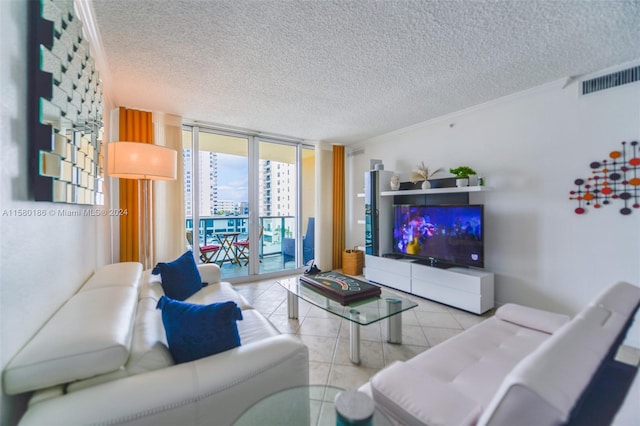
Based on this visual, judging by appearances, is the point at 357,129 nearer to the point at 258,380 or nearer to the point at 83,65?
the point at 83,65

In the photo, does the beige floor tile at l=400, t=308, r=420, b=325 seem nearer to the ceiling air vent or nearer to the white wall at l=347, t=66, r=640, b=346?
the white wall at l=347, t=66, r=640, b=346

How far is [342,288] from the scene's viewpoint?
87.4 inches

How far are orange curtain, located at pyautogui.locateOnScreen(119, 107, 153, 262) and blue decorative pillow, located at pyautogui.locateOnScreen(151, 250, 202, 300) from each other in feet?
4.04

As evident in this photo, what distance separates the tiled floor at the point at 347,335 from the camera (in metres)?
1.84

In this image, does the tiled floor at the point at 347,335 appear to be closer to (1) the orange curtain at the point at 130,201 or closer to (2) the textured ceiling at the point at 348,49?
(1) the orange curtain at the point at 130,201

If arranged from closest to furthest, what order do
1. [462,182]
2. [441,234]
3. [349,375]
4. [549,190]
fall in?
[349,375], [549,190], [462,182], [441,234]

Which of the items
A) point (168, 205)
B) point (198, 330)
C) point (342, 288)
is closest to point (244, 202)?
point (168, 205)

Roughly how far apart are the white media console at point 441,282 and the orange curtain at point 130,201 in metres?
3.12

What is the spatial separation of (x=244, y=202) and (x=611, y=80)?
4.26 meters

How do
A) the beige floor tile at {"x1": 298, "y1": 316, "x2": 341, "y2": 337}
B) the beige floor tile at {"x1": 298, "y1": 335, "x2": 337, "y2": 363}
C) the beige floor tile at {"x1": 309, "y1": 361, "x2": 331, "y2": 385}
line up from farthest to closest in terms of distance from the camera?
1. the beige floor tile at {"x1": 298, "y1": 316, "x2": 341, "y2": 337}
2. the beige floor tile at {"x1": 298, "y1": 335, "x2": 337, "y2": 363}
3. the beige floor tile at {"x1": 309, "y1": 361, "x2": 331, "y2": 385}

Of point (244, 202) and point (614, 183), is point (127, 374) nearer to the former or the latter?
point (244, 202)

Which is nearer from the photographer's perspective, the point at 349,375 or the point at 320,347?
the point at 349,375

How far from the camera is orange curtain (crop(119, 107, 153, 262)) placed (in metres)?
3.06

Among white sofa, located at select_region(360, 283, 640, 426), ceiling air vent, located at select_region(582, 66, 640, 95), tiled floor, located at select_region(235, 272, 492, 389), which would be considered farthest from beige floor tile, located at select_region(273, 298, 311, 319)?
ceiling air vent, located at select_region(582, 66, 640, 95)
